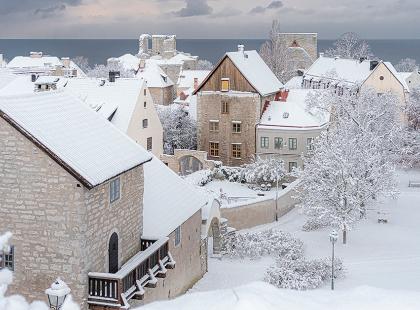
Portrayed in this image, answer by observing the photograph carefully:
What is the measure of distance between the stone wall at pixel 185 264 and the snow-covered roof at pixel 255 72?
23.7 meters

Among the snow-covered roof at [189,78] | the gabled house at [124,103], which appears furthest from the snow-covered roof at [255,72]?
the snow-covered roof at [189,78]

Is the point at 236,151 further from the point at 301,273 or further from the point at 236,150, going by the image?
the point at 301,273

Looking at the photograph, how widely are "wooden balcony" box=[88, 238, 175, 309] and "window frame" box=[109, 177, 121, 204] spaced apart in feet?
6.32

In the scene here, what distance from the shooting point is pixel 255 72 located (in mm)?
50375

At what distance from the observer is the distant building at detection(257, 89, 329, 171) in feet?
153

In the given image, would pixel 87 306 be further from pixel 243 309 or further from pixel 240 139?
pixel 240 139

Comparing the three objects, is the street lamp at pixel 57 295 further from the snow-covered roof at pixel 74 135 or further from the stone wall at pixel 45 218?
the stone wall at pixel 45 218

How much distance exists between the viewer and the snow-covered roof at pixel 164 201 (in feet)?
70.7

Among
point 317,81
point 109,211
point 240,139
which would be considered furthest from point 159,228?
point 317,81

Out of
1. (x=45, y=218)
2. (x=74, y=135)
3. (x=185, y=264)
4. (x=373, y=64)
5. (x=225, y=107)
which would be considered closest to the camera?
(x=45, y=218)

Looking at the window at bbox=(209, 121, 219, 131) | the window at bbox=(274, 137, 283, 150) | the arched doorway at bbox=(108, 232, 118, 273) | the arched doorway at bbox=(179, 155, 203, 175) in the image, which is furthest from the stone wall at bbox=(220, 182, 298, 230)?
the arched doorway at bbox=(108, 232, 118, 273)

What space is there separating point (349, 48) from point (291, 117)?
45354 millimetres

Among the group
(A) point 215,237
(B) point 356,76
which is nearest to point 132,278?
(A) point 215,237

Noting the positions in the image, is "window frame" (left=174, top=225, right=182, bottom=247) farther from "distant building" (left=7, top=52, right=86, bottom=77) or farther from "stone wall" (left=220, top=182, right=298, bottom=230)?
"distant building" (left=7, top=52, right=86, bottom=77)
